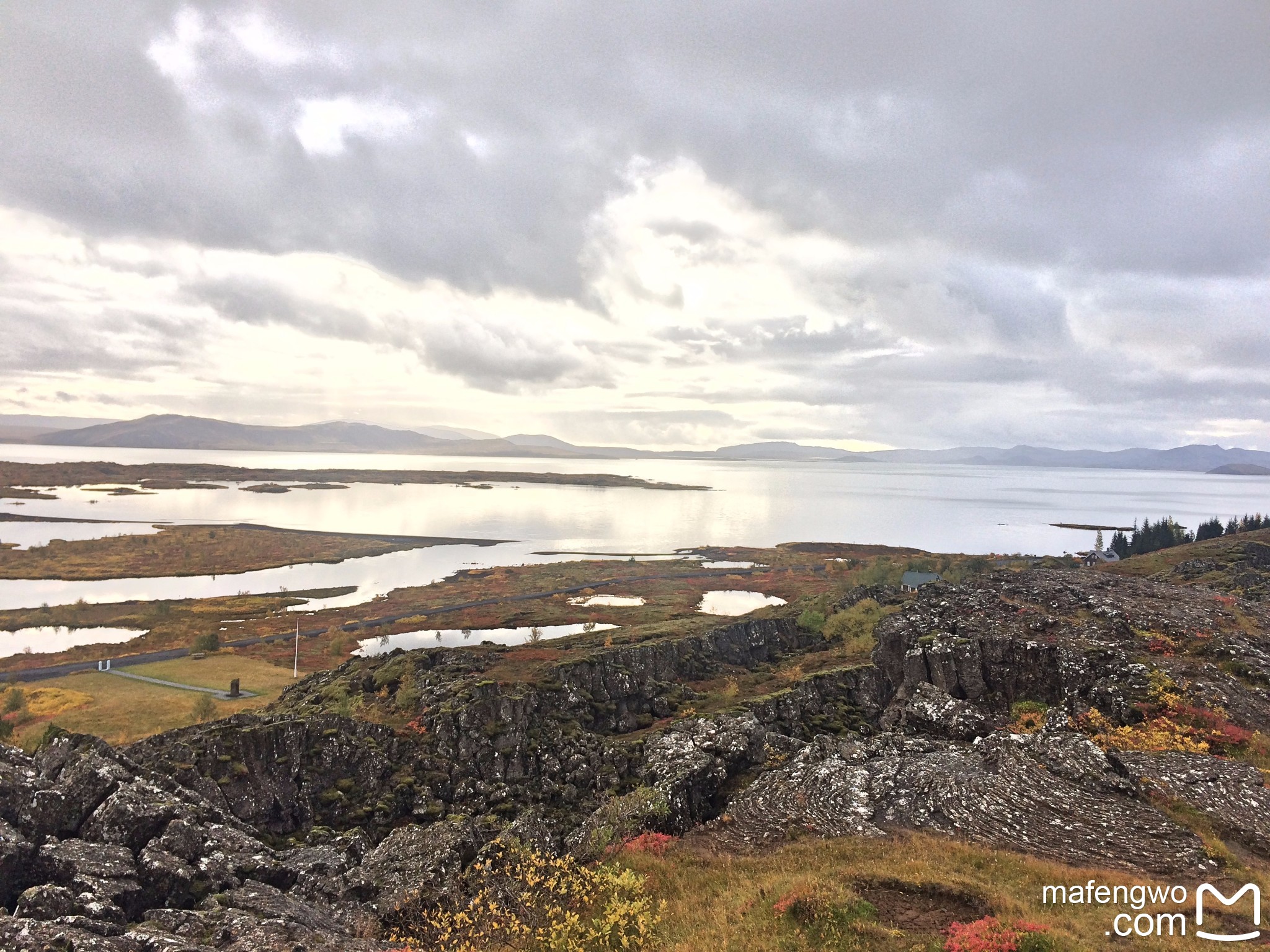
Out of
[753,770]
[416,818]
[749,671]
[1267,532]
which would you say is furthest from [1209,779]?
[1267,532]

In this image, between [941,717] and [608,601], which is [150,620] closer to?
[608,601]

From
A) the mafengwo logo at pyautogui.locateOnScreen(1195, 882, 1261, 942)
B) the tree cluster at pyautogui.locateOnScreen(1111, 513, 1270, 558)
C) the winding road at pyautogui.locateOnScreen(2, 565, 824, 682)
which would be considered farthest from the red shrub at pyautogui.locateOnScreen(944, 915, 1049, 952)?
the tree cluster at pyautogui.locateOnScreen(1111, 513, 1270, 558)

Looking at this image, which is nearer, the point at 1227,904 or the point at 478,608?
the point at 1227,904

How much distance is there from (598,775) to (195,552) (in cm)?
16166

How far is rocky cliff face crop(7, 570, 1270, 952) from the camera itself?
19.3 m

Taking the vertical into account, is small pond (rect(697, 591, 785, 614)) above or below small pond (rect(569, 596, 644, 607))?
above

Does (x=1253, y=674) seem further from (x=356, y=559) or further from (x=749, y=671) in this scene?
(x=356, y=559)

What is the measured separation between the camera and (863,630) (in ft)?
208

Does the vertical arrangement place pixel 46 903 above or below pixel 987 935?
below

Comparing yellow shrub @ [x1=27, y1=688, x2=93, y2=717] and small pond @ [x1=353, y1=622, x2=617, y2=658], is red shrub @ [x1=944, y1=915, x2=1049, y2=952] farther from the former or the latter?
yellow shrub @ [x1=27, y1=688, x2=93, y2=717]

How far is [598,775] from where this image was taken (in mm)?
32469

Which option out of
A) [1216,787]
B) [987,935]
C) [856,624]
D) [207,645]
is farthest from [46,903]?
[207,645]
